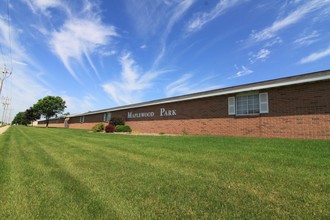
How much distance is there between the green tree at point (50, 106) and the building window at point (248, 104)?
4635 centimetres

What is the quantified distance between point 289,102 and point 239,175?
7.97 meters

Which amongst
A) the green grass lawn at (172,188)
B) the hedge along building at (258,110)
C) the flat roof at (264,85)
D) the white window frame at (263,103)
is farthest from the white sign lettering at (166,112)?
the green grass lawn at (172,188)

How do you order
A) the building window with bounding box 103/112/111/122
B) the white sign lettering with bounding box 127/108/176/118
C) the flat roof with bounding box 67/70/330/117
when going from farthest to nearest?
1. the building window with bounding box 103/112/111/122
2. the white sign lettering with bounding box 127/108/176/118
3. the flat roof with bounding box 67/70/330/117

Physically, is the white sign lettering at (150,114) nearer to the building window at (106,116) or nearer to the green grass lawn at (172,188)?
the building window at (106,116)

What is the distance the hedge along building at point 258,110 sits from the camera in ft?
32.0

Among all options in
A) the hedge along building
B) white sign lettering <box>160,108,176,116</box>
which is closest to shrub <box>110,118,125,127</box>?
the hedge along building

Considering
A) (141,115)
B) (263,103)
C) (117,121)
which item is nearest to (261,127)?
(263,103)

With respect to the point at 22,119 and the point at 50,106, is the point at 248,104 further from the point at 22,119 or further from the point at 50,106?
the point at 22,119

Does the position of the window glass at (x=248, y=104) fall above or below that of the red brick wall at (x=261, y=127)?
above

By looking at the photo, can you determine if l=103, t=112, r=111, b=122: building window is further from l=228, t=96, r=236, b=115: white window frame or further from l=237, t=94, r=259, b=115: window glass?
l=237, t=94, r=259, b=115: window glass

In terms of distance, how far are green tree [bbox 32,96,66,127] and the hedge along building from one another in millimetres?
38884

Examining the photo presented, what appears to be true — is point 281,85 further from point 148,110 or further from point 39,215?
Answer: point 148,110

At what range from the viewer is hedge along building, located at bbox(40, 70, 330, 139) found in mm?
9758

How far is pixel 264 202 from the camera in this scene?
3162 millimetres
